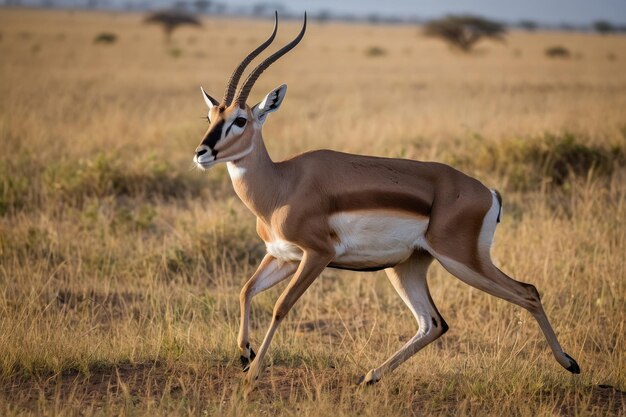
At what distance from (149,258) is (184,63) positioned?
2711 cm

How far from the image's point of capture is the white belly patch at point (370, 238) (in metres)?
5.03

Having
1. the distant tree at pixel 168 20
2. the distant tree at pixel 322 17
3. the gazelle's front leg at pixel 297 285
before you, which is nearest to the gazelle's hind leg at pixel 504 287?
the gazelle's front leg at pixel 297 285

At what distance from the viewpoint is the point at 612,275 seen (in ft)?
24.5

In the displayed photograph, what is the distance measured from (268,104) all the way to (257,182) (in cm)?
51

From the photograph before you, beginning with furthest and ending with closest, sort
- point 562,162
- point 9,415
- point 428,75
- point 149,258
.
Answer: point 428,75, point 562,162, point 149,258, point 9,415

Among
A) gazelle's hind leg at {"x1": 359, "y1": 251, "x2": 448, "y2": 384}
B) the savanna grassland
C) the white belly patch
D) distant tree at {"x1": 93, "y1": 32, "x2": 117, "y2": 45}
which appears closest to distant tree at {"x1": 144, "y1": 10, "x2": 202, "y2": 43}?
distant tree at {"x1": 93, "y1": 32, "x2": 117, "y2": 45}

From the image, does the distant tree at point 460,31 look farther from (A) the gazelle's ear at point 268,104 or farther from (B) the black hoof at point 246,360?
(B) the black hoof at point 246,360

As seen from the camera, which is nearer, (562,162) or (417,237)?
(417,237)

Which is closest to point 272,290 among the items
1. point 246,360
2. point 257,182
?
point 246,360

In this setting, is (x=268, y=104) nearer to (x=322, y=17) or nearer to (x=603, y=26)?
(x=603, y=26)

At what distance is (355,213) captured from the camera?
504 cm

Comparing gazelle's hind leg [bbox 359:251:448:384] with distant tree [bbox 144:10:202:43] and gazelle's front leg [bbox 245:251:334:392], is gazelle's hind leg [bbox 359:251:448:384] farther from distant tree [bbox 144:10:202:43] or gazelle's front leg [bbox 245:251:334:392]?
distant tree [bbox 144:10:202:43]

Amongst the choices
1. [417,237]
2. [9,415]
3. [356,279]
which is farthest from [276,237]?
[356,279]

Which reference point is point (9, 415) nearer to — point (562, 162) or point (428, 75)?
point (562, 162)
